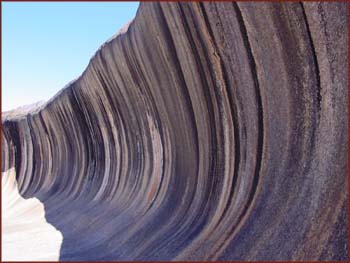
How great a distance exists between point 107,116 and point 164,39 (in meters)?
2.25

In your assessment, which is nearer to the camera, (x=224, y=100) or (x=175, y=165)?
(x=224, y=100)

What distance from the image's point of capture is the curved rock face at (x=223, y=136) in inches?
69.6

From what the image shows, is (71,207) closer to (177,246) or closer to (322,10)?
(177,246)

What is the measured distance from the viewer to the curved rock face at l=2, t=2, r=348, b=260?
1767 mm

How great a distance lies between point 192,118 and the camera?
122 inches

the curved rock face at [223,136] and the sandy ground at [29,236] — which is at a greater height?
the curved rock face at [223,136]

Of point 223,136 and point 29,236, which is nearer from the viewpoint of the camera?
point 223,136

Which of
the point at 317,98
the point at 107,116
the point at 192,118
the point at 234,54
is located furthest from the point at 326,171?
the point at 107,116

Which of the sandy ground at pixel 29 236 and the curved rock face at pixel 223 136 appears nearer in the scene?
the curved rock face at pixel 223 136

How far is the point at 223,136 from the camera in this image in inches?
105

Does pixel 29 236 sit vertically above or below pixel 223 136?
below

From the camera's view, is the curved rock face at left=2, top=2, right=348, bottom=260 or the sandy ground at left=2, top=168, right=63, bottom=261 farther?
the sandy ground at left=2, top=168, right=63, bottom=261

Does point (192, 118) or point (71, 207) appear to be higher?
point (192, 118)

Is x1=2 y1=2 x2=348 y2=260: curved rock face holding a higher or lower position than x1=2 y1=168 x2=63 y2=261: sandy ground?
higher
